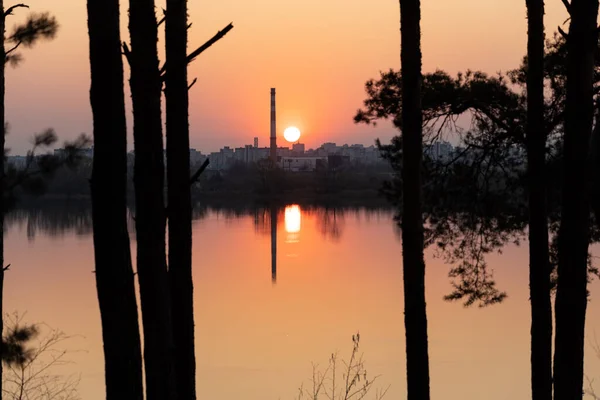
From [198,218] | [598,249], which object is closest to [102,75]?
[598,249]

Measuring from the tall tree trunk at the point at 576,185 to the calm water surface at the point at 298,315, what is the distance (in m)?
9.00

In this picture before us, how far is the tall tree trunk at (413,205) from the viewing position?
6566 mm

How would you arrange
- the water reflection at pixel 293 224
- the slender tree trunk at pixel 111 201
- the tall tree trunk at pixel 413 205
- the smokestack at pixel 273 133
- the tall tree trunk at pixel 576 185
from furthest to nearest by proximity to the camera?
the smokestack at pixel 273 133
the water reflection at pixel 293 224
the tall tree trunk at pixel 413 205
the tall tree trunk at pixel 576 185
the slender tree trunk at pixel 111 201

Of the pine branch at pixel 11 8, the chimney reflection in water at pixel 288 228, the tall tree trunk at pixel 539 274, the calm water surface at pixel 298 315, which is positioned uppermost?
the pine branch at pixel 11 8

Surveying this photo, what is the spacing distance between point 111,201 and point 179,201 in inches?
71.4

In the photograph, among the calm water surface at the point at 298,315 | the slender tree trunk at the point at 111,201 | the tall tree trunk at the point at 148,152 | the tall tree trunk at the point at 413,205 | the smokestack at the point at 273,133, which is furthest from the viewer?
the smokestack at the point at 273,133

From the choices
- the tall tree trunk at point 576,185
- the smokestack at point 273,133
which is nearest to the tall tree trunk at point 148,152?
the tall tree trunk at point 576,185

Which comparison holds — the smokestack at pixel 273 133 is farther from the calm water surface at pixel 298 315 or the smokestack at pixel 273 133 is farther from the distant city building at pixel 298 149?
the calm water surface at pixel 298 315

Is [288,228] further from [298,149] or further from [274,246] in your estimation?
[298,149]

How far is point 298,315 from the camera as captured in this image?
25.0 m

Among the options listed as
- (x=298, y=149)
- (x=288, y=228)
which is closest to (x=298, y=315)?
(x=288, y=228)

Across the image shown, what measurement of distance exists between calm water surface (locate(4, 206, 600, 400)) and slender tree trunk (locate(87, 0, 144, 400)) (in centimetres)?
877

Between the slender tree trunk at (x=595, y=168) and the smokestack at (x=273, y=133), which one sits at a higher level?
the smokestack at (x=273, y=133)

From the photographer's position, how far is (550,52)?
11078 millimetres
